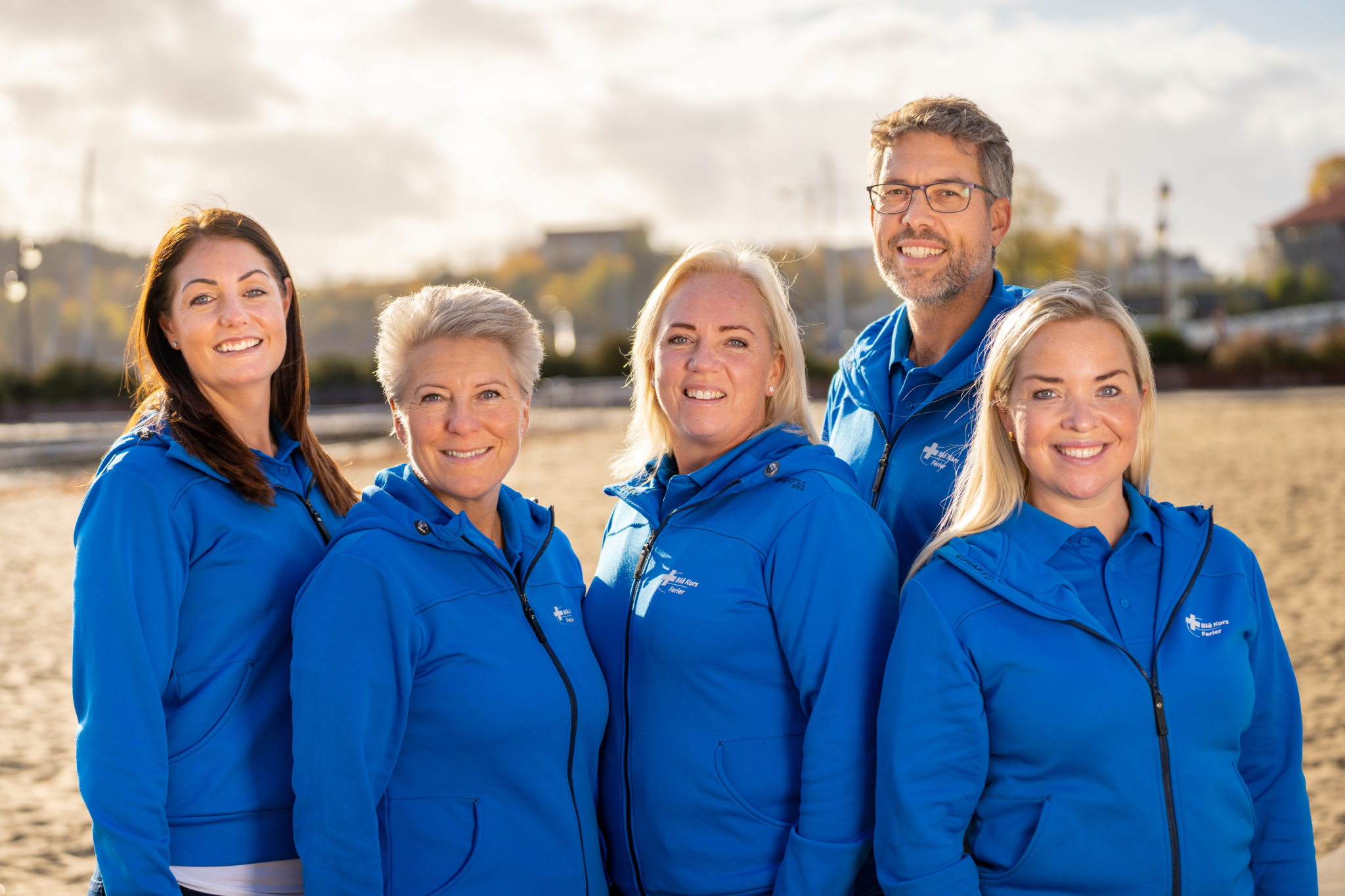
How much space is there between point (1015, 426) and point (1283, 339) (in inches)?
1370

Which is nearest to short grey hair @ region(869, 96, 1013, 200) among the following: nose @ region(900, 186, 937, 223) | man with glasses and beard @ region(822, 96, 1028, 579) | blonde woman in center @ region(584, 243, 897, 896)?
man with glasses and beard @ region(822, 96, 1028, 579)

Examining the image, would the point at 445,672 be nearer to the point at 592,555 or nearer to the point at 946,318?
the point at 946,318

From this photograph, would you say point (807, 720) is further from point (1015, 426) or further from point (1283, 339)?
point (1283, 339)

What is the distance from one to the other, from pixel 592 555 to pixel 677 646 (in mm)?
7980

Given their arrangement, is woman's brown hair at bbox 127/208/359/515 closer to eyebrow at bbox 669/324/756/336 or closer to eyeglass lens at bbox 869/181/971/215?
eyebrow at bbox 669/324/756/336

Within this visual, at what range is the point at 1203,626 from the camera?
7.92 ft

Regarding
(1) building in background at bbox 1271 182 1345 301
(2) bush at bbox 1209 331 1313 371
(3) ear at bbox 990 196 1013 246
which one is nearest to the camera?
(3) ear at bbox 990 196 1013 246

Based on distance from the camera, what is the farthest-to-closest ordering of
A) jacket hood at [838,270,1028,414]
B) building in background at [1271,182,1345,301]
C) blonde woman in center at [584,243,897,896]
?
1. building in background at [1271,182,1345,301]
2. jacket hood at [838,270,1028,414]
3. blonde woman in center at [584,243,897,896]

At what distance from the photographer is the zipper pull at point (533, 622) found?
259 cm

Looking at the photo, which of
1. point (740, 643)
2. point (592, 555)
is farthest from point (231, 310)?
point (592, 555)

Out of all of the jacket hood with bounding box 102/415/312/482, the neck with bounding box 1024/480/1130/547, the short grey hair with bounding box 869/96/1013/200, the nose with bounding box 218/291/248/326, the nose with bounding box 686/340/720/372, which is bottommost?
the neck with bounding box 1024/480/1130/547

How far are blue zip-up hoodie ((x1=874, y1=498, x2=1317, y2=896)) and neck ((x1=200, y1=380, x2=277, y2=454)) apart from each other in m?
1.83

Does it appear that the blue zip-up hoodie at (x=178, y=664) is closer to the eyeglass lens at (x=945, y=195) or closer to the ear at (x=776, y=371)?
the ear at (x=776, y=371)

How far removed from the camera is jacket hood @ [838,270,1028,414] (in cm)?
335
